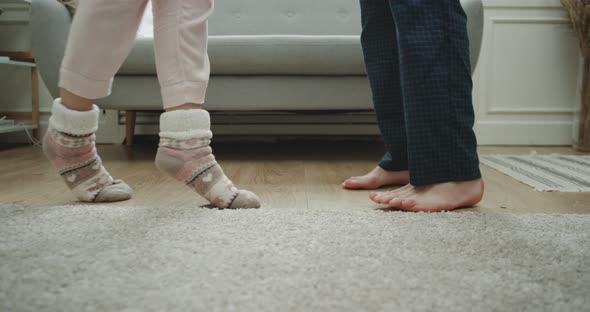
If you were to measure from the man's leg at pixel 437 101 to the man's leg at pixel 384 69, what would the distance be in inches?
8.0

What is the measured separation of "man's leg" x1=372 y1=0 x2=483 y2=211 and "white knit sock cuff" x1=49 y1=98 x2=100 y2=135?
1.77 feet

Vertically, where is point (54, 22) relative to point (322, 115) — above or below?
above

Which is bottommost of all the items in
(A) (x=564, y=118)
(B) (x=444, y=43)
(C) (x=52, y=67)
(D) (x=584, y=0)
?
(A) (x=564, y=118)

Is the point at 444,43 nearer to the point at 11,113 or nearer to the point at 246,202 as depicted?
the point at 246,202

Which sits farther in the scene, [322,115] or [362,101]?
[322,115]

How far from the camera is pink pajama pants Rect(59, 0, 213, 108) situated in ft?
2.38

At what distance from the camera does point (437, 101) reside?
2.51 ft

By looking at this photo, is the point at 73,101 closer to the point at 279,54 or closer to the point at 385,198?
the point at 385,198

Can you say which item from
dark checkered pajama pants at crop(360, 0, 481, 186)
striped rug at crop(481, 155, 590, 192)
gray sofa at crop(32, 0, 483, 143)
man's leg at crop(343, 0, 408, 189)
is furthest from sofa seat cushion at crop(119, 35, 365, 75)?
dark checkered pajama pants at crop(360, 0, 481, 186)

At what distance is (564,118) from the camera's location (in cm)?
227

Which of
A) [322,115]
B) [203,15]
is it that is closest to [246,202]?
[203,15]

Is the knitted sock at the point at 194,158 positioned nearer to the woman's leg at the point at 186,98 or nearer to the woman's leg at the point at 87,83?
the woman's leg at the point at 186,98

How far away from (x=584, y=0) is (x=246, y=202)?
6.29 feet

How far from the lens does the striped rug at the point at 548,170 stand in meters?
1.08
